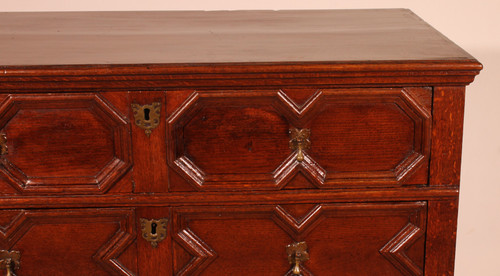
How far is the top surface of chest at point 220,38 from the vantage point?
1.62 m

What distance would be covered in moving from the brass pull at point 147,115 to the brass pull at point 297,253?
0.35 metres

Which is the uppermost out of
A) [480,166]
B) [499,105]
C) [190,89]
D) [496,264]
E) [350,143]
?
[190,89]

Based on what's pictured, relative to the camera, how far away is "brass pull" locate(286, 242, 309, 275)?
5.61 feet

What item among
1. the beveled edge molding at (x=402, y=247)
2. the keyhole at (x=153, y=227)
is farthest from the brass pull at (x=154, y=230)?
the beveled edge molding at (x=402, y=247)

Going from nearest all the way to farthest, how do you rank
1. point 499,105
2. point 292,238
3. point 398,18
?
point 292,238 < point 398,18 < point 499,105

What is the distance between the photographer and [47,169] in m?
1.66

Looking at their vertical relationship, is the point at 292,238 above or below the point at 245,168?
below

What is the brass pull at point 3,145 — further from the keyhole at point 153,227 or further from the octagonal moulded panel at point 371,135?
the octagonal moulded panel at point 371,135

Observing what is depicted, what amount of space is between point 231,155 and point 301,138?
0.44 feet

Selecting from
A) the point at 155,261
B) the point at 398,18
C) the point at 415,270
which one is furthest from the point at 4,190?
the point at 398,18

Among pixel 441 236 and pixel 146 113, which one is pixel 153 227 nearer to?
pixel 146 113

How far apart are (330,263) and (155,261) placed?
1.10 ft

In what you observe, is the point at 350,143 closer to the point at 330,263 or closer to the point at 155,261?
the point at 330,263

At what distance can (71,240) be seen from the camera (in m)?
1.70
